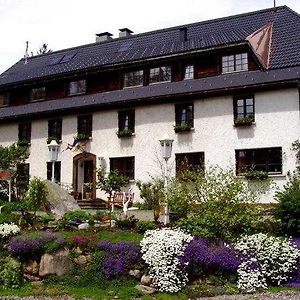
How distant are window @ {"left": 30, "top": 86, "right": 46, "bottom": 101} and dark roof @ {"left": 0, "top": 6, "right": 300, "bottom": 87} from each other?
0.73 meters

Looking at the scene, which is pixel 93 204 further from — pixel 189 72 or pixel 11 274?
pixel 11 274

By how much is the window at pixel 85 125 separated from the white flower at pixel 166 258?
568 inches

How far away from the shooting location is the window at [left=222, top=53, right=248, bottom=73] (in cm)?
2361

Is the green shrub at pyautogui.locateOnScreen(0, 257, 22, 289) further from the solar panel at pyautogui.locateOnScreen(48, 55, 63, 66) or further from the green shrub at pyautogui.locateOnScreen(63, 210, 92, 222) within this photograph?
the solar panel at pyautogui.locateOnScreen(48, 55, 63, 66)

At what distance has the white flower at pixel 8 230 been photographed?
14.3 m

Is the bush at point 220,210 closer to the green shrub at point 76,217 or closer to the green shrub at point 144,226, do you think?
the green shrub at point 144,226

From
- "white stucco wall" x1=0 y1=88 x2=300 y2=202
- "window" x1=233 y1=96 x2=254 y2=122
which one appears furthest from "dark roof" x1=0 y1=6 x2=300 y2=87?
"white stucco wall" x1=0 y1=88 x2=300 y2=202

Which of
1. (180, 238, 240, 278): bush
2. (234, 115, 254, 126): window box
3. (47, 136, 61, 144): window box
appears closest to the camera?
(180, 238, 240, 278): bush

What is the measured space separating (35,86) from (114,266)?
19459mm

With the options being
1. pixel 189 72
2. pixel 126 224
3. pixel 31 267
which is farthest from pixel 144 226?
pixel 189 72

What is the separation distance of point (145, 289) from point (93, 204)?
514 inches

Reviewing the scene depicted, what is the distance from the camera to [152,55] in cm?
2597

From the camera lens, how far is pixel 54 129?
92.3ft

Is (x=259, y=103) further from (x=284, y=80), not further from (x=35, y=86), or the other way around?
(x=35, y=86)
